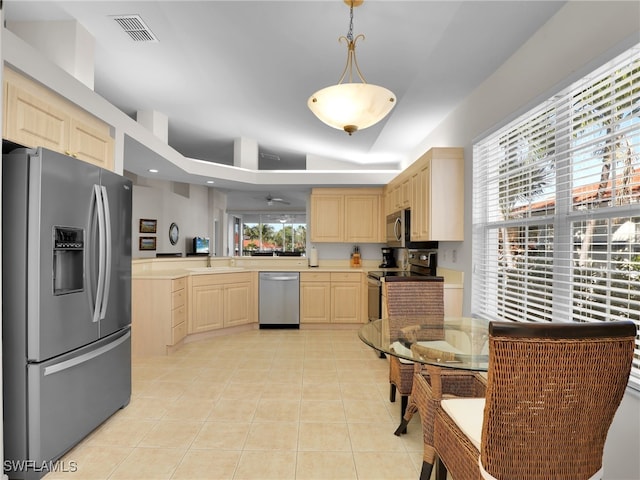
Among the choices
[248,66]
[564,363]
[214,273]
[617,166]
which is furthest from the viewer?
[214,273]

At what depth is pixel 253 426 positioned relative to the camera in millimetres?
2379

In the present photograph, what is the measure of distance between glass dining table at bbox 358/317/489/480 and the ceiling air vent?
2593 mm

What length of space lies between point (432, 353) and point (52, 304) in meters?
1.94

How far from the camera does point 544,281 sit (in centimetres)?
230

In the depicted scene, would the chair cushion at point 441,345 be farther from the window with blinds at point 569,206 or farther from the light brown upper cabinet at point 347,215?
the light brown upper cabinet at point 347,215

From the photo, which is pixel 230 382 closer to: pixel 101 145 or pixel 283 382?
pixel 283 382

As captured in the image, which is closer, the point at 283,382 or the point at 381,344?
the point at 381,344

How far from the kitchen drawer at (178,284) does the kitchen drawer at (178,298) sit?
5 centimetres

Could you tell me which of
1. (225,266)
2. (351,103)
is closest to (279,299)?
(225,266)

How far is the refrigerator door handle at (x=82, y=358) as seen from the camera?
186 cm

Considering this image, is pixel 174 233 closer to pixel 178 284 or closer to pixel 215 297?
pixel 215 297

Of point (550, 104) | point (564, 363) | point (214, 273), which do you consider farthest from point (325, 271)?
point (564, 363)

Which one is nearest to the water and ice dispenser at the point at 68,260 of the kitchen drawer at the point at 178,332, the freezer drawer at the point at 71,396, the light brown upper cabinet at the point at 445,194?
the freezer drawer at the point at 71,396

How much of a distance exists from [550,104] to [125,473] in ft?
10.6
